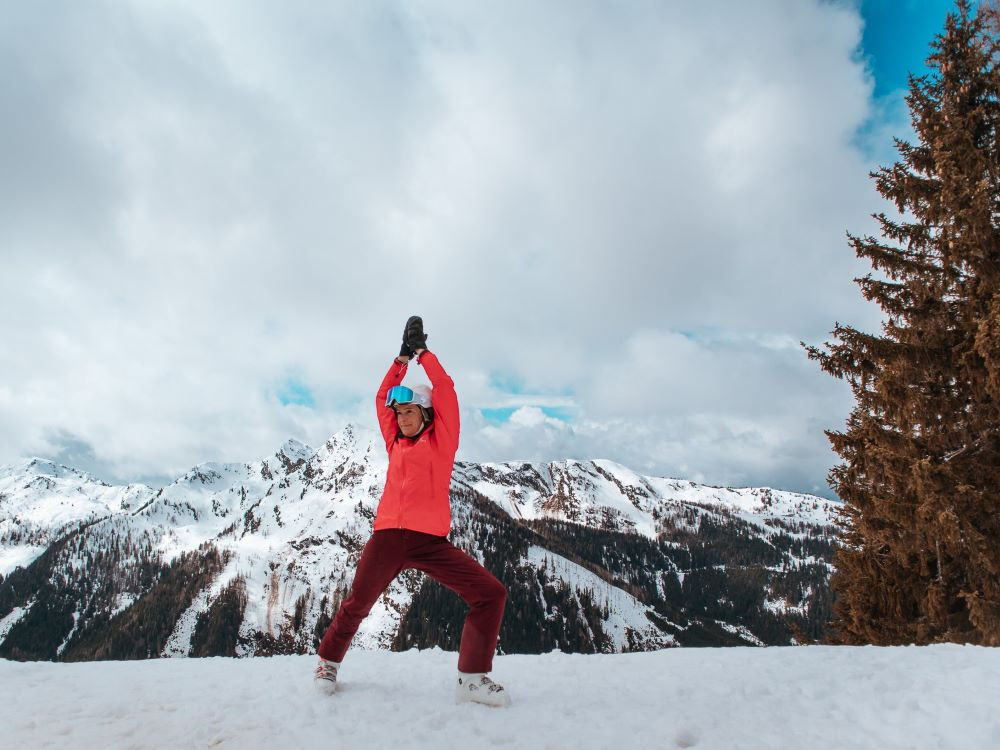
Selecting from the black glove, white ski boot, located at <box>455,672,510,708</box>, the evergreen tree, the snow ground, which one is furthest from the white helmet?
the evergreen tree

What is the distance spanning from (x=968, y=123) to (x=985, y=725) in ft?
39.1

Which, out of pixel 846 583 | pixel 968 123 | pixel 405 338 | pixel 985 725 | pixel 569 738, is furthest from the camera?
pixel 846 583

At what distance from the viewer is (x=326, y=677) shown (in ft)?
16.6

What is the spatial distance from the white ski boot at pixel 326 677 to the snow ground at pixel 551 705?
11 cm

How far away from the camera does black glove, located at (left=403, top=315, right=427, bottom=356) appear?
601cm

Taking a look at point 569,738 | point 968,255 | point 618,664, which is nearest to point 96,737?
point 569,738

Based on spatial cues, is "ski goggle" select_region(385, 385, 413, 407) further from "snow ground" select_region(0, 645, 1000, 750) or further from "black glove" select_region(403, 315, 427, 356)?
"snow ground" select_region(0, 645, 1000, 750)

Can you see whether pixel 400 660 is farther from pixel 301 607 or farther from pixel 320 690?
pixel 301 607

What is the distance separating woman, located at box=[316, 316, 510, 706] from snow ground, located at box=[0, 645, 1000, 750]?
40cm

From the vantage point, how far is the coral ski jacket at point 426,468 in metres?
5.11

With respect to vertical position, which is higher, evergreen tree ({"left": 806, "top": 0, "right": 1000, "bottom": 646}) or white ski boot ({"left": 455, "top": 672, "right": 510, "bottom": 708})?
evergreen tree ({"left": 806, "top": 0, "right": 1000, "bottom": 646})

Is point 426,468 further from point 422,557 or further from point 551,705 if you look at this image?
point 551,705

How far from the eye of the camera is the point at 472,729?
4.10m

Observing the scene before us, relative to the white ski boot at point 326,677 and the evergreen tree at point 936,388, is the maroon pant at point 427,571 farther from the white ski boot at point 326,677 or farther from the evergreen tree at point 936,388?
the evergreen tree at point 936,388
